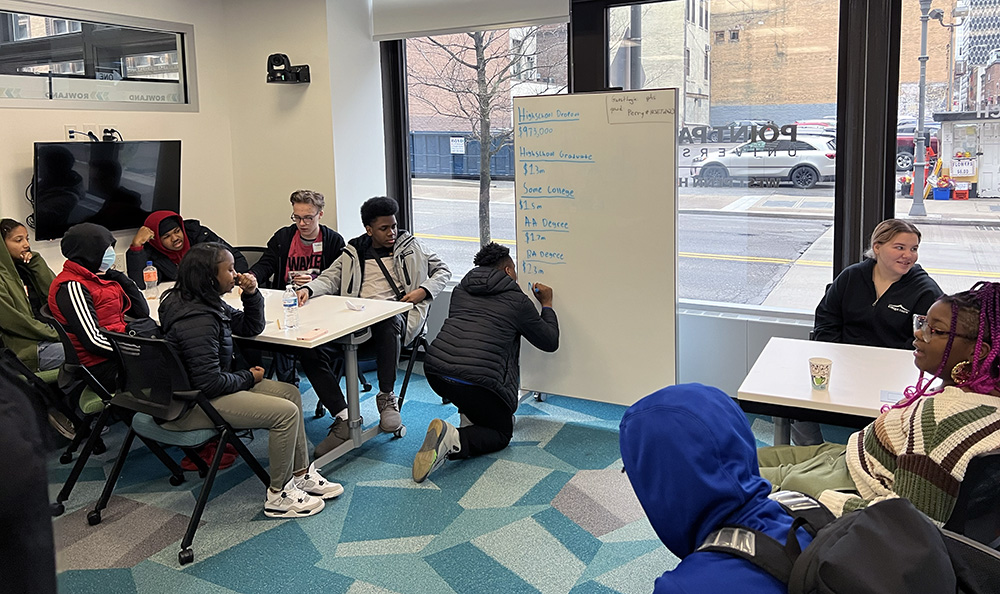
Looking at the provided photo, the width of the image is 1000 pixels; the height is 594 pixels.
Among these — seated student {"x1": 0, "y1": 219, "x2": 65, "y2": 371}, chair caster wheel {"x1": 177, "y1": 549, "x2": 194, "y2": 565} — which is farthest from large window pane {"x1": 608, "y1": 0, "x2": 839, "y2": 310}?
seated student {"x1": 0, "y1": 219, "x2": 65, "y2": 371}

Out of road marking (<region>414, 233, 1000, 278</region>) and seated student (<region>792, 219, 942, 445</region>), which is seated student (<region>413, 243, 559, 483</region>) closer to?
road marking (<region>414, 233, 1000, 278</region>)

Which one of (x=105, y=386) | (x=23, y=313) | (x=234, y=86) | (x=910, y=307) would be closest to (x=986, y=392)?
(x=910, y=307)

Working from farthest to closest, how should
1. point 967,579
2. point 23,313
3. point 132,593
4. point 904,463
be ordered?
point 23,313 → point 132,593 → point 904,463 → point 967,579

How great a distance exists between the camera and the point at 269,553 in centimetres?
303

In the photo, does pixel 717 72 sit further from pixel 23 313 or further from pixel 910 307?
pixel 23 313

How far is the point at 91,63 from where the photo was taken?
4.77 metres

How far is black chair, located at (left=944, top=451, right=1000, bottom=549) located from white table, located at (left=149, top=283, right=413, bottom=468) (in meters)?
2.48

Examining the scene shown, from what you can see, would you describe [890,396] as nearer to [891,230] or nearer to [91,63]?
[891,230]

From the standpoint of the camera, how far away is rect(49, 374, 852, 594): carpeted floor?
283cm

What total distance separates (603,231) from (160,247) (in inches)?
108

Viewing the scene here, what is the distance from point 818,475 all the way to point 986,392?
0.51m

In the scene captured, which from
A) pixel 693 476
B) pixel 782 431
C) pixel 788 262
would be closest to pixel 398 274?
pixel 788 262

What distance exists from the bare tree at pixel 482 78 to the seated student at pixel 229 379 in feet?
7.31

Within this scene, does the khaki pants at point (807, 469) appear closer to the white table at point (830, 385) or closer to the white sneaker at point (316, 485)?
the white table at point (830, 385)
